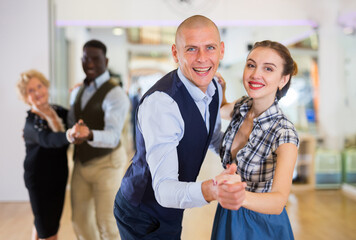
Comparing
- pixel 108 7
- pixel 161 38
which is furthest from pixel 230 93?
pixel 108 7

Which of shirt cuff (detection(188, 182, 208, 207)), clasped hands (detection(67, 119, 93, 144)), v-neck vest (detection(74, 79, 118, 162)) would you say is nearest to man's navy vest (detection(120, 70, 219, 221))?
shirt cuff (detection(188, 182, 208, 207))

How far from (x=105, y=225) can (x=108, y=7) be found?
2495 mm

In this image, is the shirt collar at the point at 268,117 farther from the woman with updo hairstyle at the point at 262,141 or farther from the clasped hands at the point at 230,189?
the clasped hands at the point at 230,189

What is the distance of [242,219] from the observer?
4.81 feet

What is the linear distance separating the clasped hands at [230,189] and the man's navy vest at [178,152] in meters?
0.38

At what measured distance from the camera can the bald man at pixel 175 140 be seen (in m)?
1.19

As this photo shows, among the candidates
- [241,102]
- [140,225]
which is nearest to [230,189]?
[140,225]

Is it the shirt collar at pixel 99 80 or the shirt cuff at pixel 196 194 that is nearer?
the shirt cuff at pixel 196 194

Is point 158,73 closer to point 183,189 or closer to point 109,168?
point 109,168

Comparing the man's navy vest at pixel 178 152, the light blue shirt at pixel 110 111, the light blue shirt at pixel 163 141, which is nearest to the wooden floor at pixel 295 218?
the light blue shirt at pixel 110 111

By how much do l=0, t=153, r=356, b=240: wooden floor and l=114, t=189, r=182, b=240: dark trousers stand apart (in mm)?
909

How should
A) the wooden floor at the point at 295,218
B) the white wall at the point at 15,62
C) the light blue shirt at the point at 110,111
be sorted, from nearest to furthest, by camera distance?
1. the light blue shirt at the point at 110,111
2. the wooden floor at the point at 295,218
3. the white wall at the point at 15,62

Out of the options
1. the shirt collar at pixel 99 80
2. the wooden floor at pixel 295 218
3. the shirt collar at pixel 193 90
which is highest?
the shirt collar at pixel 99 80

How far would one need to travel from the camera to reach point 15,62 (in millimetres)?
4051
